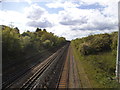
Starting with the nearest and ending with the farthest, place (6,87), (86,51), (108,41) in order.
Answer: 1. (6,87)
2. (108,41)
3. (86,51)

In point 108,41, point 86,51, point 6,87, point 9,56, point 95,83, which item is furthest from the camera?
point 86,51

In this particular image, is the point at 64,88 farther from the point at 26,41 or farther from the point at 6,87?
the point at 26,41

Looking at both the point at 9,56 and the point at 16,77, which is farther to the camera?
the point at 9,56

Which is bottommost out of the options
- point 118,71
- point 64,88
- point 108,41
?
point 64,88

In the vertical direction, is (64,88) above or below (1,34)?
below

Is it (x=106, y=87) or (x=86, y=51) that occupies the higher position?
(x=86, y=51)

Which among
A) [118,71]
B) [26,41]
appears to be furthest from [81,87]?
[26,41]

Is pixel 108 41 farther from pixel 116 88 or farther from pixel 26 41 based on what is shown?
pixel 26 41

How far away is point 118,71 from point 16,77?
38.2 ft

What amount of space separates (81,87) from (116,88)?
3.13 metres

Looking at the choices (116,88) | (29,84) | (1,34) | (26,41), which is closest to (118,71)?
(116,88)

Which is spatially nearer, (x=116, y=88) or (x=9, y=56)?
(x=116, y=88)

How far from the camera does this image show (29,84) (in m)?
12.0

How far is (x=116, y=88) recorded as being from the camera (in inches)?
421
